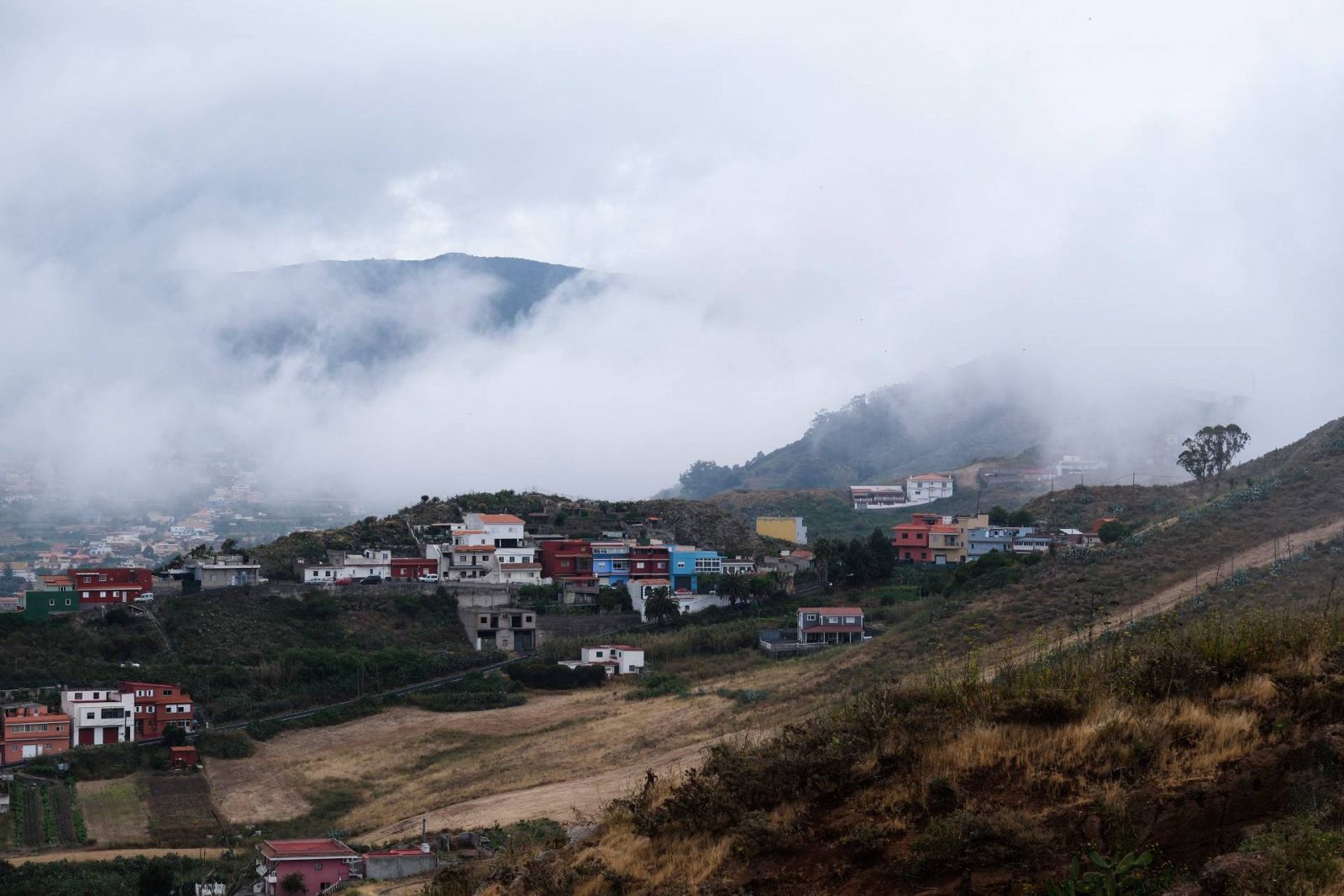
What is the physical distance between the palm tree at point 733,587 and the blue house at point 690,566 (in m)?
2.37

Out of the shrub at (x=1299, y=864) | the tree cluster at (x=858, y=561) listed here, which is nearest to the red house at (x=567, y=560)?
the tree cluster at (x=858, y=561)

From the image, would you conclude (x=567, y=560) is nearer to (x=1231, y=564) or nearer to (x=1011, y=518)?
(x=1011, y=518)

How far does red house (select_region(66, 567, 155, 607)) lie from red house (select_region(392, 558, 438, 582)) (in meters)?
8.40

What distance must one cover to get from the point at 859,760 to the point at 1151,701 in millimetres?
1792

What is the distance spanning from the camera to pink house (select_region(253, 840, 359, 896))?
19484 millimetres

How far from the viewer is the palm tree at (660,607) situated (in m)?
41.7

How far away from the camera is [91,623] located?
37500mm

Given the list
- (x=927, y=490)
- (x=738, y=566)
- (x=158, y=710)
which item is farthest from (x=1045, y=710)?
(x=927, y=490)

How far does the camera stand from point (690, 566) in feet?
152

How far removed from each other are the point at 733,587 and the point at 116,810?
22.4m

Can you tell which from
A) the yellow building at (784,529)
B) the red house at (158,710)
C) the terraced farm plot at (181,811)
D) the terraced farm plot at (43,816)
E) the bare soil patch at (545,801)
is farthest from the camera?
the yellow building at (784,529)

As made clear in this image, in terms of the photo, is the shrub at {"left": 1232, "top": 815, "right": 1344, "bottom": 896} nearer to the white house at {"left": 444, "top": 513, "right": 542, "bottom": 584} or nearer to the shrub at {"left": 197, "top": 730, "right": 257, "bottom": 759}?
the shrub at {"left": 197, "top": 730, "right": 257, "bottom": 759}

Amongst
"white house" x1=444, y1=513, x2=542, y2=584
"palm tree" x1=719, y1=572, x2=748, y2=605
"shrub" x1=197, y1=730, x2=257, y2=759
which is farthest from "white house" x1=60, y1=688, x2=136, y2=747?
"palm tree" x1=719, y1=572, x2=748, y2=605

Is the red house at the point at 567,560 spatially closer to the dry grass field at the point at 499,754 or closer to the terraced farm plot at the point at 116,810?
the dry grass field at the point at 499,754
